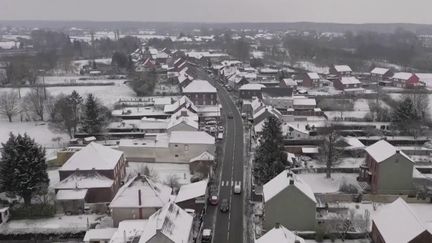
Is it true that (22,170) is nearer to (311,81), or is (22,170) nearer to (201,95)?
(201,95)

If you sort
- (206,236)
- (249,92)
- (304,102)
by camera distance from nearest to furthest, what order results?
(206,236)
(304,102)
(249,92)

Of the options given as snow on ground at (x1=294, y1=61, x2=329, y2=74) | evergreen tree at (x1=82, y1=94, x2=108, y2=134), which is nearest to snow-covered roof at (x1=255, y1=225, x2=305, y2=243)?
evergreen tree at (x1=82, y1=94, x2=108, y2=134)

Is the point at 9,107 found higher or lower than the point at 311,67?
lower

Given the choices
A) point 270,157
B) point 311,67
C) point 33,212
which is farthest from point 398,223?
point 311,67

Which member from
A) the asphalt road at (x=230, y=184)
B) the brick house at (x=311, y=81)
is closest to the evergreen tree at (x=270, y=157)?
the asphalt road at (x=230, y=184)

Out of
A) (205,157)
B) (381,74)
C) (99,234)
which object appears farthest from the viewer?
(381,74)

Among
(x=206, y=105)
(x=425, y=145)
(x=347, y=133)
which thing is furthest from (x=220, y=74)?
(x=425, y=145)

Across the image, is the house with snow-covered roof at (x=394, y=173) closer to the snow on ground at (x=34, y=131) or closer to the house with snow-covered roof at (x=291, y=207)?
the house with snow-covered roof at (x=291, y=207)

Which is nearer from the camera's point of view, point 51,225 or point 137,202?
point 137,202

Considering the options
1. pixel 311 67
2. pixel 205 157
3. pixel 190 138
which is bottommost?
pixel 205 157
